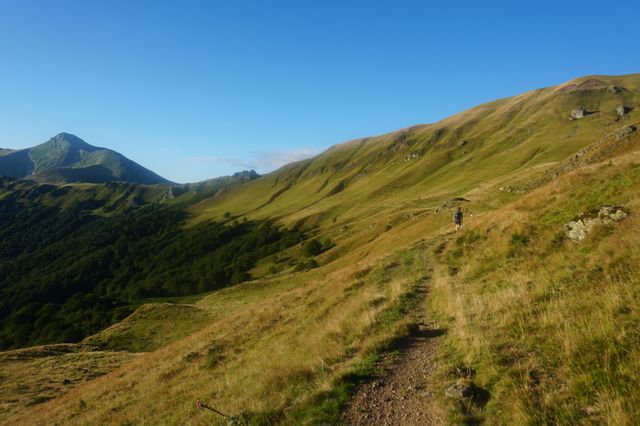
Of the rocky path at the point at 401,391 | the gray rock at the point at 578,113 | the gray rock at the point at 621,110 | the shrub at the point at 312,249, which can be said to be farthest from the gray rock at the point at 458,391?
the gray rock at the point at 578,113

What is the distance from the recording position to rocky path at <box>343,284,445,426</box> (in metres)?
8.30

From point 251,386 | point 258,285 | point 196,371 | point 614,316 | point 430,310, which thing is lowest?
point 258,285

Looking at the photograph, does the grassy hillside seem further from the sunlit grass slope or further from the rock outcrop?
the rock outcrop

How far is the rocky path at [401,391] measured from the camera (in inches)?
327

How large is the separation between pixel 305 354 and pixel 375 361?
4244mm

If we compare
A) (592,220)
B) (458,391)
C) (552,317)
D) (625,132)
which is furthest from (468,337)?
(625,132)

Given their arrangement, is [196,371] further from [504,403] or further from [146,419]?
[504,403]

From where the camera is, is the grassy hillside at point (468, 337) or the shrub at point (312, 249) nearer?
the grassy hillside at point (468, 337)

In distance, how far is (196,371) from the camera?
68.6 feet

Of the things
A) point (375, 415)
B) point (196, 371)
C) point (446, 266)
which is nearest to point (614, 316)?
point (375, 415)

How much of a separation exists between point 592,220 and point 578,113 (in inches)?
7867

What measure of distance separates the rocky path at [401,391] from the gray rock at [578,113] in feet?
681

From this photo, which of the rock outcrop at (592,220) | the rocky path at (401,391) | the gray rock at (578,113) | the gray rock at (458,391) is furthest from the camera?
the gray rock at (578,113)

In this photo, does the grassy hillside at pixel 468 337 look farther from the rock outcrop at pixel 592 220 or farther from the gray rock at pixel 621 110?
the gray rock at pixel 621 110
